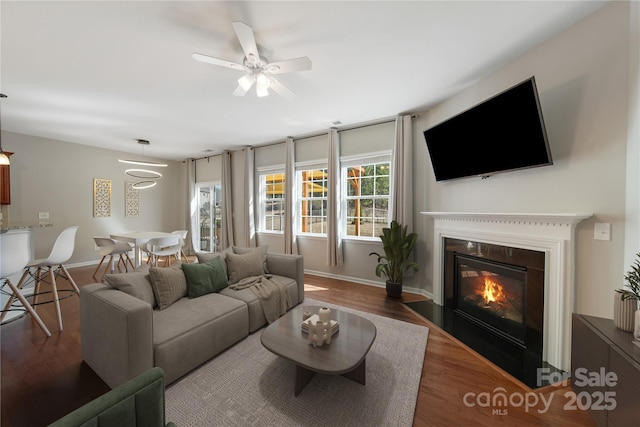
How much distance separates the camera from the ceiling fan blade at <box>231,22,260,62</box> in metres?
1.55

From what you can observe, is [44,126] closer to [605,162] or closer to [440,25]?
[440,25]

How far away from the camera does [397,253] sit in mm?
→ 3256

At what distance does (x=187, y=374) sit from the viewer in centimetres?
176

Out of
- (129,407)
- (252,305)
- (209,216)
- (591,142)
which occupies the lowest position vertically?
(252,305)

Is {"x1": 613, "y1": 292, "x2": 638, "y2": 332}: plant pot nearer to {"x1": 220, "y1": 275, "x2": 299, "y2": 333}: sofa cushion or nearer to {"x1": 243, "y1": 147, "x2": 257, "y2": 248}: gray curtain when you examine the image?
{"x1": 220, "y1": 275, "x2": 299, "y2": 333}: sofa cushion

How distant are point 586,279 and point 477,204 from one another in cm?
110

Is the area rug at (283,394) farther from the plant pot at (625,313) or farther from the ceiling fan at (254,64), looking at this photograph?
the ceiling fan at (254,64)

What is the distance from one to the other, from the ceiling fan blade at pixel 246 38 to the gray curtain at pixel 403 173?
7.59 feet

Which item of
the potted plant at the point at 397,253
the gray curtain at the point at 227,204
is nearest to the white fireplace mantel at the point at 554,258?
the potted plant at the point at 397,253

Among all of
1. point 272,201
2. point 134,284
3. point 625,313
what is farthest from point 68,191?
point 625,313

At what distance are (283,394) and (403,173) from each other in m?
3.02

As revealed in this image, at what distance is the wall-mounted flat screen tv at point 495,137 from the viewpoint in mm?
1869

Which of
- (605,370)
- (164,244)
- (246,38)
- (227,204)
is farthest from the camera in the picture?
(227,204)

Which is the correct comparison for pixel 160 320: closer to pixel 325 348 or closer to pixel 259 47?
pixel 325 348
